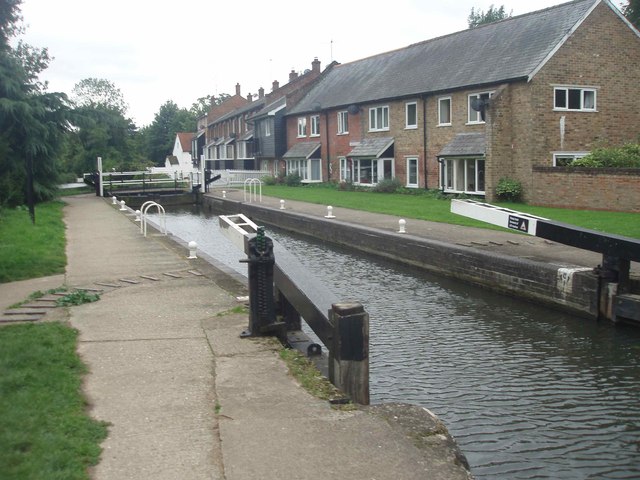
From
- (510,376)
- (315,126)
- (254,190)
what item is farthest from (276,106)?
(510,376)

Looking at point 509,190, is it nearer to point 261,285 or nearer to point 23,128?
point 23,128

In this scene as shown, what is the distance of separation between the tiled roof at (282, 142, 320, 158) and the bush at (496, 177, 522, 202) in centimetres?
1986

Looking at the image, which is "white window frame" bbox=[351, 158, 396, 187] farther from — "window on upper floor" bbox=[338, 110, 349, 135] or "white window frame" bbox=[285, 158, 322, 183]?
"white window frame" bbox=[285, 158, 322, 183]

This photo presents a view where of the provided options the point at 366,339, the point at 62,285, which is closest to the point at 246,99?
the point at 62,285

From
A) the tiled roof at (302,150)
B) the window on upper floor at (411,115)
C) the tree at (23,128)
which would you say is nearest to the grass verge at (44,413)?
the tree at (23,128)

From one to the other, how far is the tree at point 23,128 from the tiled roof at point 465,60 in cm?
1591

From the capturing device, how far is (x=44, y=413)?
17.4 feet

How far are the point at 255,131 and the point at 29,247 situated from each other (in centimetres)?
4109

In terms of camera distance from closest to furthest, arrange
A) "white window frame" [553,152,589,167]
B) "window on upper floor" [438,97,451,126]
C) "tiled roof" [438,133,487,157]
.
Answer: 1. "white window frame" [553,152,589,167]
2. "tiled roof" [438,133,487,157]
3. "window on upper floor" [438,97,451,126]

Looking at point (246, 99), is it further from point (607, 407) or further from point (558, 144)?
point (607, 407)

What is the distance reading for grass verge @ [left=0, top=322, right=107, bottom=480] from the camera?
4.43 meters

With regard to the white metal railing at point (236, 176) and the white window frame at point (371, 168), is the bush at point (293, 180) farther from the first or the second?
the white window frame at point (371, 168)

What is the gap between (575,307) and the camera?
12.1 m

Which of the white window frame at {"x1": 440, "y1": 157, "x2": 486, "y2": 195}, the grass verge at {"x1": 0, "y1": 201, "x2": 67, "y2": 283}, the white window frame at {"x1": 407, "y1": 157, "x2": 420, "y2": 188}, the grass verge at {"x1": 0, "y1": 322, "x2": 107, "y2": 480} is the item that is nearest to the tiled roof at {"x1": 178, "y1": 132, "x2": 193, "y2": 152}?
the white window frame at {"x1": 407, "y1": 157, "x2": 420, "y2": 188}
